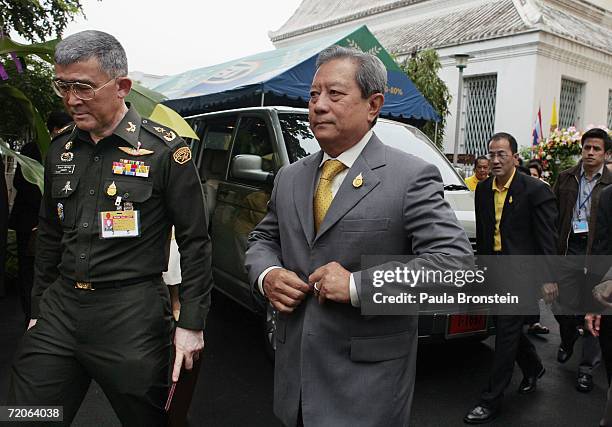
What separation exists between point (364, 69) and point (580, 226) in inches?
146

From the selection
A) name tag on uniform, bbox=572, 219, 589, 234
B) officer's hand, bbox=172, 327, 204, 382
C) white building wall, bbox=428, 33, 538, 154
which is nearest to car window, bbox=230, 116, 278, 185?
officer's hand, bbox=172, 327, 204, 382

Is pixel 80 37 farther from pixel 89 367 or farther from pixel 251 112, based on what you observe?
pixel 251 112

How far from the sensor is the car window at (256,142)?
439 cm

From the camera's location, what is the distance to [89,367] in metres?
2.05

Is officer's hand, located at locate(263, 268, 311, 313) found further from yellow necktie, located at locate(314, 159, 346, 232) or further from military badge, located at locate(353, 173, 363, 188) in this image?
military badge, located at locate(353, 173, 363, 188)

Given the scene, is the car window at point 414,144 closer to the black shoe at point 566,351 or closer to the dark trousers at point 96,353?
the black shoe at point 566,351

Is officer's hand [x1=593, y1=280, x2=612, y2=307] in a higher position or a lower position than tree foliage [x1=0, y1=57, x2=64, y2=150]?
lower

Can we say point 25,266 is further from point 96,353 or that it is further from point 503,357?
point 503,357

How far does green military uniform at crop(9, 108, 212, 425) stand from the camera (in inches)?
80.0

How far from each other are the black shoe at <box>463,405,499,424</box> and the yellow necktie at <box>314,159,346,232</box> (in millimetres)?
2250

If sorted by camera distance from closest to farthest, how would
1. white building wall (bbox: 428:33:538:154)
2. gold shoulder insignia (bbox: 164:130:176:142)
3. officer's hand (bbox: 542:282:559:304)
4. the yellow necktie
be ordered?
the yellow necktie → gold shoulder insignia (bbox: 164:130:176:142) → officer's hand (bbox: 542:282:559:304) → white building wall (bbox: 428:33:538:154)

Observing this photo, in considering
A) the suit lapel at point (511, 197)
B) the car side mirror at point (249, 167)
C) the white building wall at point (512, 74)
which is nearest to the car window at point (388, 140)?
the car side mirror at point (249, 167)

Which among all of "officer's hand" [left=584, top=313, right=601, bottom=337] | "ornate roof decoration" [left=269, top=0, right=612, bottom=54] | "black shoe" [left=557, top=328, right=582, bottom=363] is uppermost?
"ornate roof decoration" [left=269, top=0, right=612, bottom=54]

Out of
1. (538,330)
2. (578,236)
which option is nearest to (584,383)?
(578,236)
